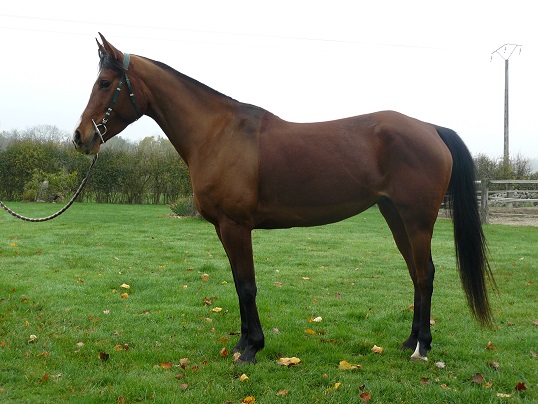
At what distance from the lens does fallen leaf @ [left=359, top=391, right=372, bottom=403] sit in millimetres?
2945

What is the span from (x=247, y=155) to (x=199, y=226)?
982cm

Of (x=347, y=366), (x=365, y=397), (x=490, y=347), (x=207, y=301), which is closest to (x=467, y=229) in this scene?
(x=490, y=347)

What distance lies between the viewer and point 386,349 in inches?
Result: 153

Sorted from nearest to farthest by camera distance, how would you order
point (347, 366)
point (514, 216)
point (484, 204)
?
1. point (347, 366)
2. point (484, 204)
3. point (514, 216)

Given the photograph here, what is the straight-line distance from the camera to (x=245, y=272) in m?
3.63

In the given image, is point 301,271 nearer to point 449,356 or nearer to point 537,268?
point 449,356

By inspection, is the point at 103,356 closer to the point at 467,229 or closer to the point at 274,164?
the point at 274,164

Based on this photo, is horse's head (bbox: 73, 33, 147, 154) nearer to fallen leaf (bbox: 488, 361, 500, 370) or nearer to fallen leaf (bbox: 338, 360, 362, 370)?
fallen leaf (bbox: 338, 360, 362, 370)

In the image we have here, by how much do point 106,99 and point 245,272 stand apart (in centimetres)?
188

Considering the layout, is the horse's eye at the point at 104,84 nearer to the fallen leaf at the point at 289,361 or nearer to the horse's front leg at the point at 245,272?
the horse's front leg at the point at 245,272

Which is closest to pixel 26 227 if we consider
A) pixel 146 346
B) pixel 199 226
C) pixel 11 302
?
pixel 199 226

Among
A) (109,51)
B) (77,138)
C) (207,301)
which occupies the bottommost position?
(207,301)

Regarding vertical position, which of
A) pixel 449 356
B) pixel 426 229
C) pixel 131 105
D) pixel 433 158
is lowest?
pixel 449 356

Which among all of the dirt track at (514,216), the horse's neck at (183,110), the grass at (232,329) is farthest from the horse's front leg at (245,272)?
the dirt track at (514,216)
